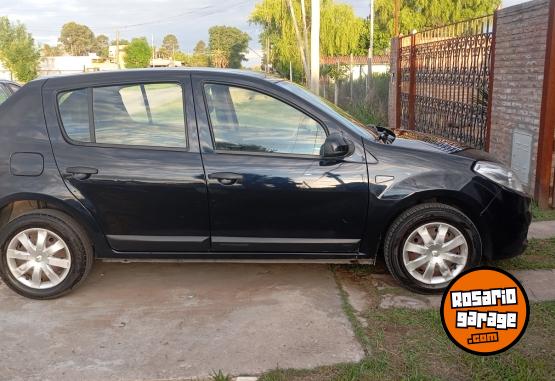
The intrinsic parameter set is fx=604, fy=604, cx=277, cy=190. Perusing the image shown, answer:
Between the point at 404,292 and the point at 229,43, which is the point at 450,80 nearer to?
the point at 404,292

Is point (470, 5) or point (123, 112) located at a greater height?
point (470, 5)

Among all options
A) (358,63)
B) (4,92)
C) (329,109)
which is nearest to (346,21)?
(358,63)

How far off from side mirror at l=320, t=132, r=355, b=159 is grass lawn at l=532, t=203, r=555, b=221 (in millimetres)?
3247

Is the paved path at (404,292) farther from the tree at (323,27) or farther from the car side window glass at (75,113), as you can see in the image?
the tree at (323,27)

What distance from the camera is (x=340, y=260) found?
14.7 feet

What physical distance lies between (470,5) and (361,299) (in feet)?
141

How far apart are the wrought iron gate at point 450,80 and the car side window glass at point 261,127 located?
4.83 metres

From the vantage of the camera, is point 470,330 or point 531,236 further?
point 531,236

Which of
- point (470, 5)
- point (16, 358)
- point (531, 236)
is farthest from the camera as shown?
point (470, 5)

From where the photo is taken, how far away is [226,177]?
169 inches

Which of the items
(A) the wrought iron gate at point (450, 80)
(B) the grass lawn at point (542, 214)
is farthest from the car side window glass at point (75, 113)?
(A) the wrought iron gate at point (450, 80)

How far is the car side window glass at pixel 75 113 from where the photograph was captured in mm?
4406

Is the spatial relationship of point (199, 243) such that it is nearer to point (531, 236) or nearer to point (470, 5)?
point (531, 236)

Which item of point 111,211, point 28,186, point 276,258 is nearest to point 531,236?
point 276,258
